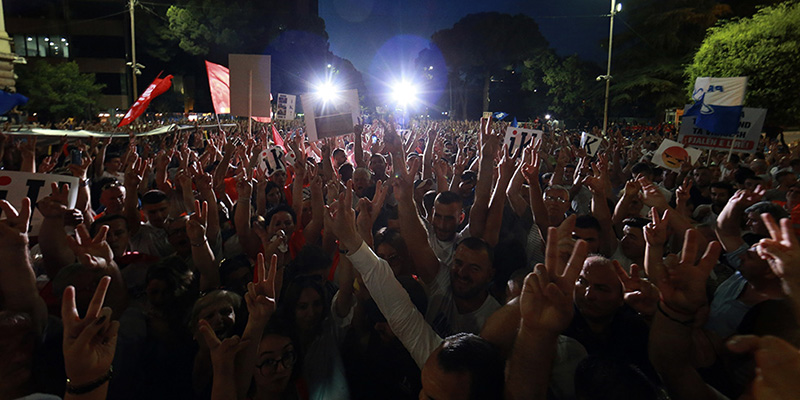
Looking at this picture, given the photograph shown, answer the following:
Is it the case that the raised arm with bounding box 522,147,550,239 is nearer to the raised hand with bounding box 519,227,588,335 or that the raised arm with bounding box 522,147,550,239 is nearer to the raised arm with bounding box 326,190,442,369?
the raised arm with bounding box 326,190,442,369

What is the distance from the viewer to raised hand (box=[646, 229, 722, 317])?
5.80 feet

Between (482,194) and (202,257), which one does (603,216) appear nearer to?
(482,194)

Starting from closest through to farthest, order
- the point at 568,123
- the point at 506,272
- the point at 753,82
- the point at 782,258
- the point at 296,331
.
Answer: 1. the point at 782,258
2. the point at 296,331
3. the point at 506,272
4. the point at 753,82
5. the point at 568,123

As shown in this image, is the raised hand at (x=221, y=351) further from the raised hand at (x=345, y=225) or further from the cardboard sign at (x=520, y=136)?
the cardboard sign at (x=520, y=136)

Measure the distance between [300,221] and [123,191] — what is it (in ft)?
5.50

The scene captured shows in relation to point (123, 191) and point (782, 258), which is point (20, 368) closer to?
point (123, 191)

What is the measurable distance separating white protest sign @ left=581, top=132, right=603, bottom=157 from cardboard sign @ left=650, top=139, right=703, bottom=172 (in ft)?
4.00

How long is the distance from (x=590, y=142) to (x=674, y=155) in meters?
1.62

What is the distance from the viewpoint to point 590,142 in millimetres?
8805

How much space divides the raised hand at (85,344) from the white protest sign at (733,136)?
9.30 meters

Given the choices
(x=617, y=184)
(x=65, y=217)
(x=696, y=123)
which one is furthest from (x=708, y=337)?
(x=696, y=123)

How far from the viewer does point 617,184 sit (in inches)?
293

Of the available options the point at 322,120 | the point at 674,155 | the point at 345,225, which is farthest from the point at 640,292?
the point at 674,155

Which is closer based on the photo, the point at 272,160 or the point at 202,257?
the point at 202,257
